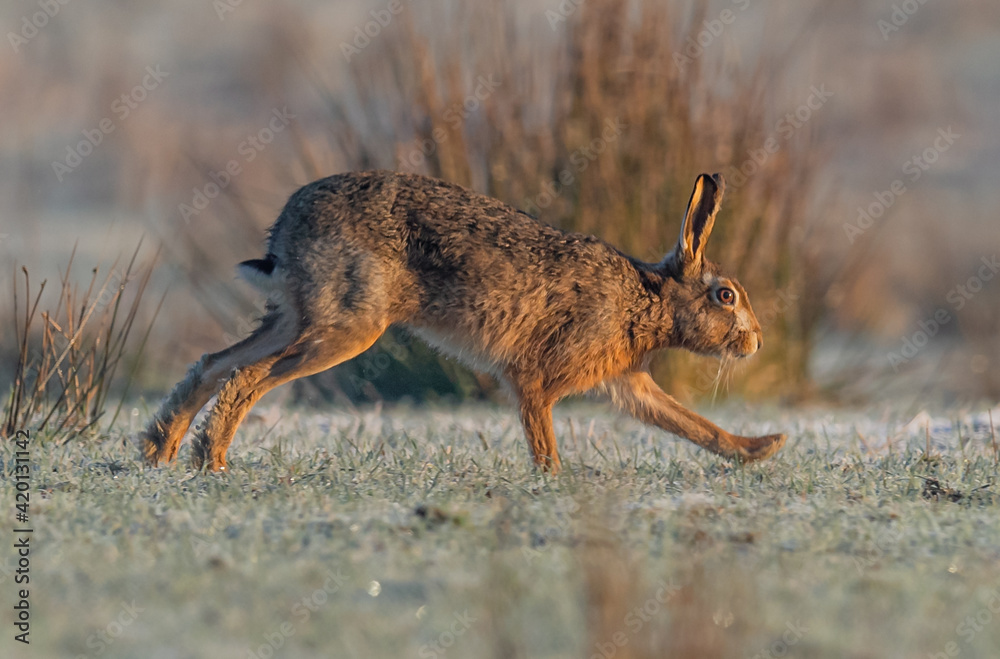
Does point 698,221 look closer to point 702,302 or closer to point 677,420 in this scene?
point 702,302

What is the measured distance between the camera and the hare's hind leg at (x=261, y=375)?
504cm

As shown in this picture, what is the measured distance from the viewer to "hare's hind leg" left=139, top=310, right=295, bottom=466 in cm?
526

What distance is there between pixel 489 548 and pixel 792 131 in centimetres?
511

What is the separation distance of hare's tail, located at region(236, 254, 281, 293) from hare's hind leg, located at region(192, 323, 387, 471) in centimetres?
31

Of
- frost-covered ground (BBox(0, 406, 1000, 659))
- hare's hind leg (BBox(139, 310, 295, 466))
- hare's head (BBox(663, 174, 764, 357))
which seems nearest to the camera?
frost-covered ground (BBox(0, 406, 1000, 659))

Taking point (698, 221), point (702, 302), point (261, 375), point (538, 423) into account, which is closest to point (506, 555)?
point (538, 423)

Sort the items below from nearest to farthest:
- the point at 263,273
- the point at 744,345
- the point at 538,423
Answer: the point at 263,273
the point at 538,423
the point at 744,345

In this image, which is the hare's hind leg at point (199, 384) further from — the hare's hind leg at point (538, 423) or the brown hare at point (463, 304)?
the hare's hind leg at point (538, 423)

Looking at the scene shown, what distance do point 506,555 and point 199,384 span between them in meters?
2.27

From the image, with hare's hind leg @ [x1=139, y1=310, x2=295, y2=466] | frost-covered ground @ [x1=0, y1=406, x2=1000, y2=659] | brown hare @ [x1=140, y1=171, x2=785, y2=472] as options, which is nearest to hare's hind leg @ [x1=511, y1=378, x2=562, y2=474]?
brown hare @ [x1=140, y1=171, x2=785, y2=472]

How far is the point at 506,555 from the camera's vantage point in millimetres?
3561

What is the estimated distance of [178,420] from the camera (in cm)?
530

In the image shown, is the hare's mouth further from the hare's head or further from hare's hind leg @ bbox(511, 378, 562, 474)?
hare's hind leg @ bbox(511, 378, 562, 474)

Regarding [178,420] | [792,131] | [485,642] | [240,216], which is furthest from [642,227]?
[485,642]
